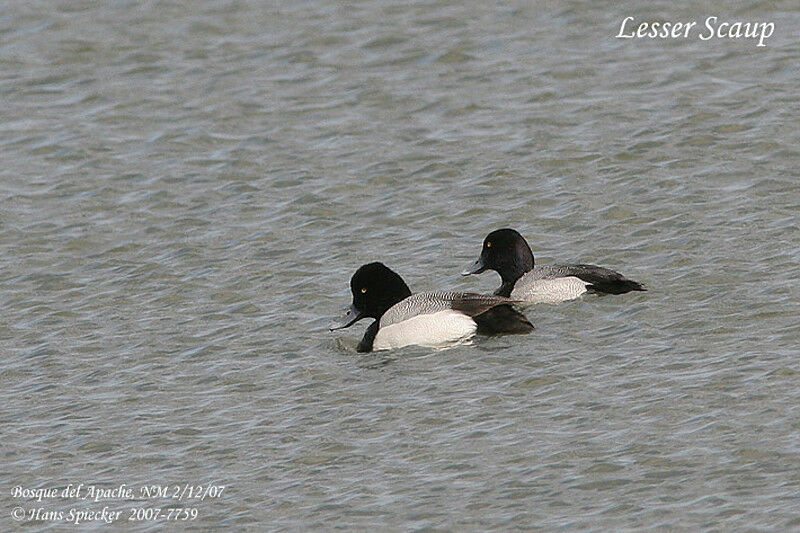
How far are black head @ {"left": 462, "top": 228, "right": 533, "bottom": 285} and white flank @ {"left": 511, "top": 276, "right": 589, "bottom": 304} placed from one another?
34 cm

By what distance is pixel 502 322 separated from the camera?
12.1m

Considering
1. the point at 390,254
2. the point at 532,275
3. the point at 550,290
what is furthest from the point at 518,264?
the point at 390,254

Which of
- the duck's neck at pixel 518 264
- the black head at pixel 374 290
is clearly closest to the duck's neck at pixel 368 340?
the black head at pixel 374 290

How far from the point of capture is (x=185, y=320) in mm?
13422

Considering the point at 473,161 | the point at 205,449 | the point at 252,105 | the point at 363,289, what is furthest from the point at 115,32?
the point at 205,449

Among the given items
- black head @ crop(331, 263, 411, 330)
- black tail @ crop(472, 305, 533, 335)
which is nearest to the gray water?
black tail @ crop(472, 305, 533, 335)

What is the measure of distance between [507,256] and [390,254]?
1256 millimetres

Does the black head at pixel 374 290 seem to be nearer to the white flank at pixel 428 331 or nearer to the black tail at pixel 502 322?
the white flank at pixel 428 331

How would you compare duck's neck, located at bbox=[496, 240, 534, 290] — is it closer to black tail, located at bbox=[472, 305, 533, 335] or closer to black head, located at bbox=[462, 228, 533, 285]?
black head, located at bbox=[462, 228, 533, 285]

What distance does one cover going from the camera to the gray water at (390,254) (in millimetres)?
9570

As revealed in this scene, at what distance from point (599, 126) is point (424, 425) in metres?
7.28

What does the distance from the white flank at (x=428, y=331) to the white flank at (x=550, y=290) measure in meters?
0.98

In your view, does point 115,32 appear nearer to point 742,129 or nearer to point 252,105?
point 252,105

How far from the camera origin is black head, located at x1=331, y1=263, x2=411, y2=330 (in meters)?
12.9
